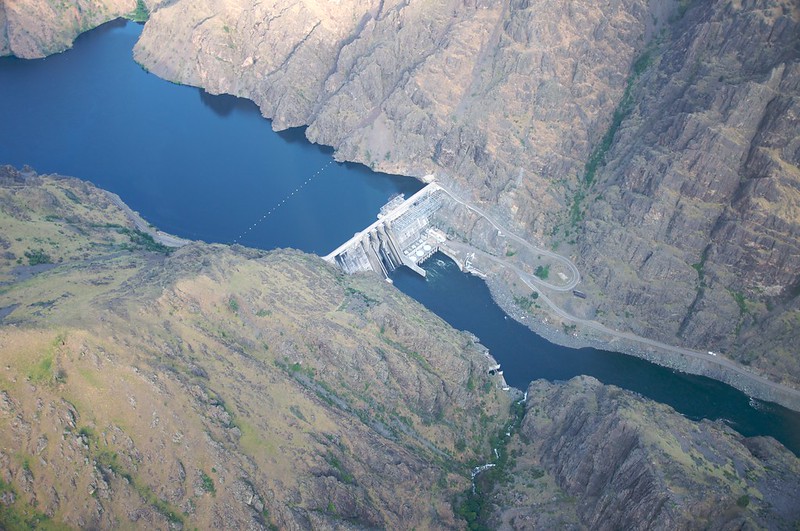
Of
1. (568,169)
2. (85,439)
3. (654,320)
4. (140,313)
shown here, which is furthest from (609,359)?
(85,439)

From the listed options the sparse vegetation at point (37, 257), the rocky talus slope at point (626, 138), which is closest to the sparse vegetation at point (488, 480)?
the rocky talus slope at point (626, 138)

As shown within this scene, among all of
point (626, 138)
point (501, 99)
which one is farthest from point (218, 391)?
point (626, 138)

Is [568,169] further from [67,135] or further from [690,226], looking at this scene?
[67,135]

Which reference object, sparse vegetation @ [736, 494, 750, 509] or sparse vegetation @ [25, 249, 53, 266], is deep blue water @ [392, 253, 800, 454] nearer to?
sparse vegetation @ [736, 494, 750, 509]

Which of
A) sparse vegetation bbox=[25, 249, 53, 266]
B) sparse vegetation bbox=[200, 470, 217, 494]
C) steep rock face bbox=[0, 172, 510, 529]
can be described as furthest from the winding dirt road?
sparse vegetation bbox=[200, 470, 217, 494]

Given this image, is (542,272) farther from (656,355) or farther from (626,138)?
(626,138)
